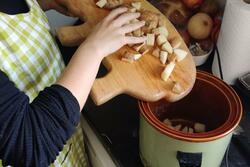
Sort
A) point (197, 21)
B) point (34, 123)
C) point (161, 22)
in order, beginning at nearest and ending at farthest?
point (34, 123) → point (161, 22) → point (197, 21)

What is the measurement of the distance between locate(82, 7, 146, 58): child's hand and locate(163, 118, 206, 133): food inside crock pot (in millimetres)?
164

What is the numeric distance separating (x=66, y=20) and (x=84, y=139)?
16.1 inches

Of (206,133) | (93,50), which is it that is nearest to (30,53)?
(93,50)

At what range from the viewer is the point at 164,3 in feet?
2.75

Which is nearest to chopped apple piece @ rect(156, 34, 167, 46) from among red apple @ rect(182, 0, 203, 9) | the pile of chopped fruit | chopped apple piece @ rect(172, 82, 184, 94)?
the pile of chopped fruit

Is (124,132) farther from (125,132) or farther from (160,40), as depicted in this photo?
(160,40)

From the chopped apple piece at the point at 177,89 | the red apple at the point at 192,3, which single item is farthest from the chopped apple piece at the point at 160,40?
the red apple at the point at 192,3

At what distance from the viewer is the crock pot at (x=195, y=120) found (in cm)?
51

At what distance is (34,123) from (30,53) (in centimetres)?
17

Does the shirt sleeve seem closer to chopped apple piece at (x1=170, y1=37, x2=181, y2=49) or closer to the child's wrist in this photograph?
the child's wrist

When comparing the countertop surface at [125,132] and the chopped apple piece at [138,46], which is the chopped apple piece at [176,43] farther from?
the countertop surface at [125,132]

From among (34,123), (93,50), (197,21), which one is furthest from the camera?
(197,21)

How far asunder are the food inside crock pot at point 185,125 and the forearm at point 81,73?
0.17 meters

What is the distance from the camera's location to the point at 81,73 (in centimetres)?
53
